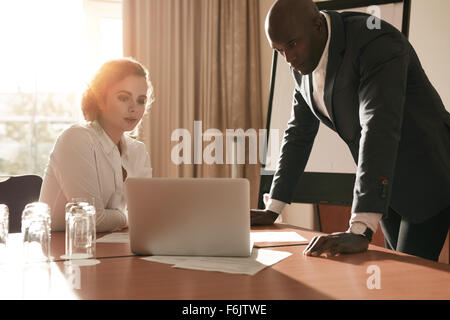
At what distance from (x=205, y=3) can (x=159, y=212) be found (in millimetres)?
3117

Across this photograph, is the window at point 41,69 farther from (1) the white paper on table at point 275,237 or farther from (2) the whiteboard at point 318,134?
(1) the white paper on table at point 275,237

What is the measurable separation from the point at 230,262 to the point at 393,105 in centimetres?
62

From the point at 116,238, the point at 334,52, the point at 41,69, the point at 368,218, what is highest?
the point at 41,69

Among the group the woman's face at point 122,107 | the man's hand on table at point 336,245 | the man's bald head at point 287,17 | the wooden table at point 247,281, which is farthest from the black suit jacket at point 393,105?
the woman's face at point 122,107

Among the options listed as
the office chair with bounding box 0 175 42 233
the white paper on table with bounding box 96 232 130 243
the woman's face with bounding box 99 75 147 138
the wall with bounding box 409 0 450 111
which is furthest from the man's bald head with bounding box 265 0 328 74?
the wall with bounding box 409 0 450 111

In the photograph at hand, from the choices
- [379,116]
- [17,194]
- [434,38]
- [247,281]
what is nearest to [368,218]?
[379,116]

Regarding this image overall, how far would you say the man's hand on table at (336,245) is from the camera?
1.26 m

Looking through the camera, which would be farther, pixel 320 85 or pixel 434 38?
pixel 434 38

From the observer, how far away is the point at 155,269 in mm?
1147

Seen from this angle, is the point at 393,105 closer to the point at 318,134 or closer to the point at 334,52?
the point at 334,52

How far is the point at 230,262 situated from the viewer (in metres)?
1.21

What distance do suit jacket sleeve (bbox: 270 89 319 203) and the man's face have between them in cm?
29
